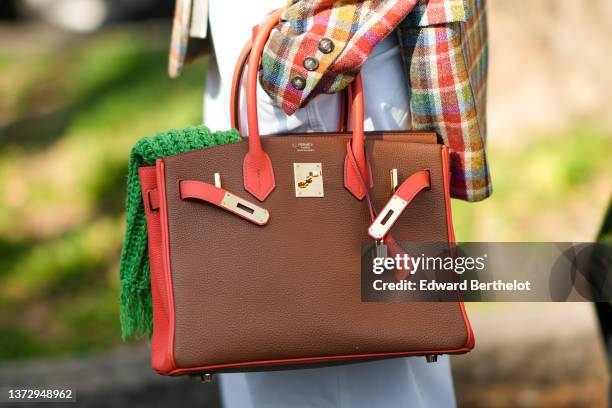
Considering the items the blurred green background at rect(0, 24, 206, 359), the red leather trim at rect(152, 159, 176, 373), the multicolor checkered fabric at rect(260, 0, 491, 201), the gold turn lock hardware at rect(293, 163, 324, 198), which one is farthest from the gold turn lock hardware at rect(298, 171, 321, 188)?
the blurred green background at rect(0, 24, 206, 359)

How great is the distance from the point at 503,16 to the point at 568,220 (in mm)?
1177

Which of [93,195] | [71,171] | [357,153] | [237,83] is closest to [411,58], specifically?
[357,153]

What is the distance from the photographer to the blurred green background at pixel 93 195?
3422 mm

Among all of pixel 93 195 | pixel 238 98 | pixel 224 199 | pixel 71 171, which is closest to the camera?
pixel 224 199

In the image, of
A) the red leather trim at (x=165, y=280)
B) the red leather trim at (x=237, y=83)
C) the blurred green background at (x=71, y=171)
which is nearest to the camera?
the red leather trim at (x=165, y=280)

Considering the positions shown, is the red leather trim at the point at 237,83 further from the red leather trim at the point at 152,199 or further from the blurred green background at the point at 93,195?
the blurred green background at the point at 93,195

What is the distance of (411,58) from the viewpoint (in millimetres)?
1562

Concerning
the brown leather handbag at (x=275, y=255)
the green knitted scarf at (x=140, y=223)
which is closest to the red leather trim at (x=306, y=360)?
the brown leather handbag at (x=275, y=255)

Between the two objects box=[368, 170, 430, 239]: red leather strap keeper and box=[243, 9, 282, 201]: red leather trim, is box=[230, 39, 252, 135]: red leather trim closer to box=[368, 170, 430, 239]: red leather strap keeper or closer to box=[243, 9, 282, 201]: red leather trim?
box=[243, 9, 282, 201]: red leather trim

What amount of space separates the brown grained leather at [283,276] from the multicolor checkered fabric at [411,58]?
0.12 m

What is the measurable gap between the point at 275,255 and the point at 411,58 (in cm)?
45

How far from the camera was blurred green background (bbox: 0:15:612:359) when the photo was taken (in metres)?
3.42

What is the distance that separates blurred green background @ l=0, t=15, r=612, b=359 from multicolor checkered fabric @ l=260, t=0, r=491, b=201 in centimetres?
201

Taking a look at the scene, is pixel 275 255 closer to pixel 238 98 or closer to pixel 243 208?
pixel 243 208
